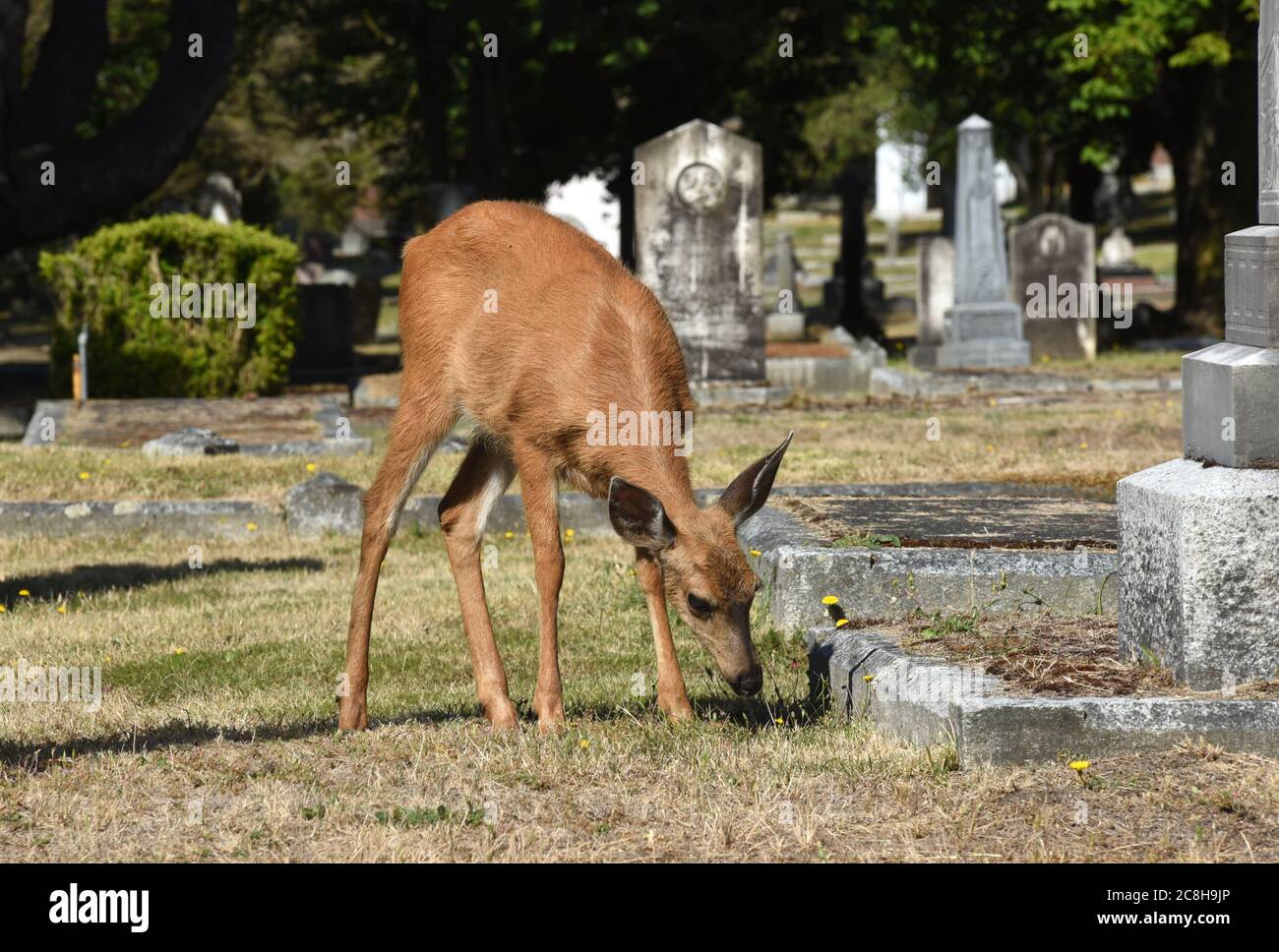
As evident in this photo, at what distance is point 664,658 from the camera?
646 cm

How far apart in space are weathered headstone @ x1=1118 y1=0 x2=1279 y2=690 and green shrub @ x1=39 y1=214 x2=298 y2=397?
14.3m

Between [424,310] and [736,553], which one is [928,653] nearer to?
[736,553]

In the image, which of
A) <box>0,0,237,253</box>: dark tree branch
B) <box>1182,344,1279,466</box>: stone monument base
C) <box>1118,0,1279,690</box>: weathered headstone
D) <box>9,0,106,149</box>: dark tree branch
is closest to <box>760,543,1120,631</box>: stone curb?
<box>1118,0,1279,690</box>: weathered headstone

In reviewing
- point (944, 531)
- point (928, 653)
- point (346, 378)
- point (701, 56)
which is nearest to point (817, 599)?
point (944, 531)

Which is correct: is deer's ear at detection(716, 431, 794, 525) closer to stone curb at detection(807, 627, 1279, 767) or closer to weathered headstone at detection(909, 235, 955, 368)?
stone curb at detection(807, 627, 1279, 767)

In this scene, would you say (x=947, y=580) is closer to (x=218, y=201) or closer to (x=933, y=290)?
(x=933, y=290)

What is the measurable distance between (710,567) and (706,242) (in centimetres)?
1447

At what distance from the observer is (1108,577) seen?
7.40 m

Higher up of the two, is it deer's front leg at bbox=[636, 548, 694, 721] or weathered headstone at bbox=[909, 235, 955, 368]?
weathered headstone at bbox=[909, 235, 955, 368]

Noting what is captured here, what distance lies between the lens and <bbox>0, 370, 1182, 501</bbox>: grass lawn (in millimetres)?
12219

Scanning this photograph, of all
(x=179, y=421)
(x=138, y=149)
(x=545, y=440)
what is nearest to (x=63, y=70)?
(x=138, y=149)

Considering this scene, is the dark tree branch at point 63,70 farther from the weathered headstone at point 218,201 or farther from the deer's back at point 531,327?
the deer's back at point 531,327
